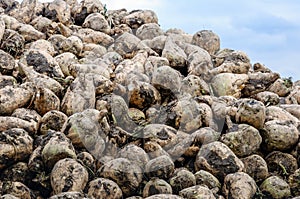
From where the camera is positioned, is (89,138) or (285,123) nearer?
(89,138)

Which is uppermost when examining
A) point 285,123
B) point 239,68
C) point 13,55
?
point 239,68

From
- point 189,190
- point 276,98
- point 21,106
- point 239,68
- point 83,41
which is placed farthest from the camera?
point 83,41

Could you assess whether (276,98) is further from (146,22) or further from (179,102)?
(146,22)

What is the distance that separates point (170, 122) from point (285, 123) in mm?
1147

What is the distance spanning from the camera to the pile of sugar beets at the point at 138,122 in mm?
4227

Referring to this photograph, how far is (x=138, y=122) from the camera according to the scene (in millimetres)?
5059

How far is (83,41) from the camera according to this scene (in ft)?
22.7

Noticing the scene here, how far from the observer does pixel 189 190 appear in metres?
4.05

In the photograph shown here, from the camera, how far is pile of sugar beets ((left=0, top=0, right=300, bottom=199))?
4.23m

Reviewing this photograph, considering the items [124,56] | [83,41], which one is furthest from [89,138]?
[83,41]

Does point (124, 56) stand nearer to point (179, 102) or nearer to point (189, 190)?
point (179, 102)

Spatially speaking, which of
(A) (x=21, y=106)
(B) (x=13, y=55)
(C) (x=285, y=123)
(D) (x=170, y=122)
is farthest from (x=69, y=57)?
(C) (x=285, y=123)

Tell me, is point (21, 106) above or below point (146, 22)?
below

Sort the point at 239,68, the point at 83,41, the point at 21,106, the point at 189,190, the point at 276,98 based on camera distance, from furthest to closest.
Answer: the point at 83,41 < the point at 239,68 < the point at 276,98 < the point at 21,106 < the point at 189,190
